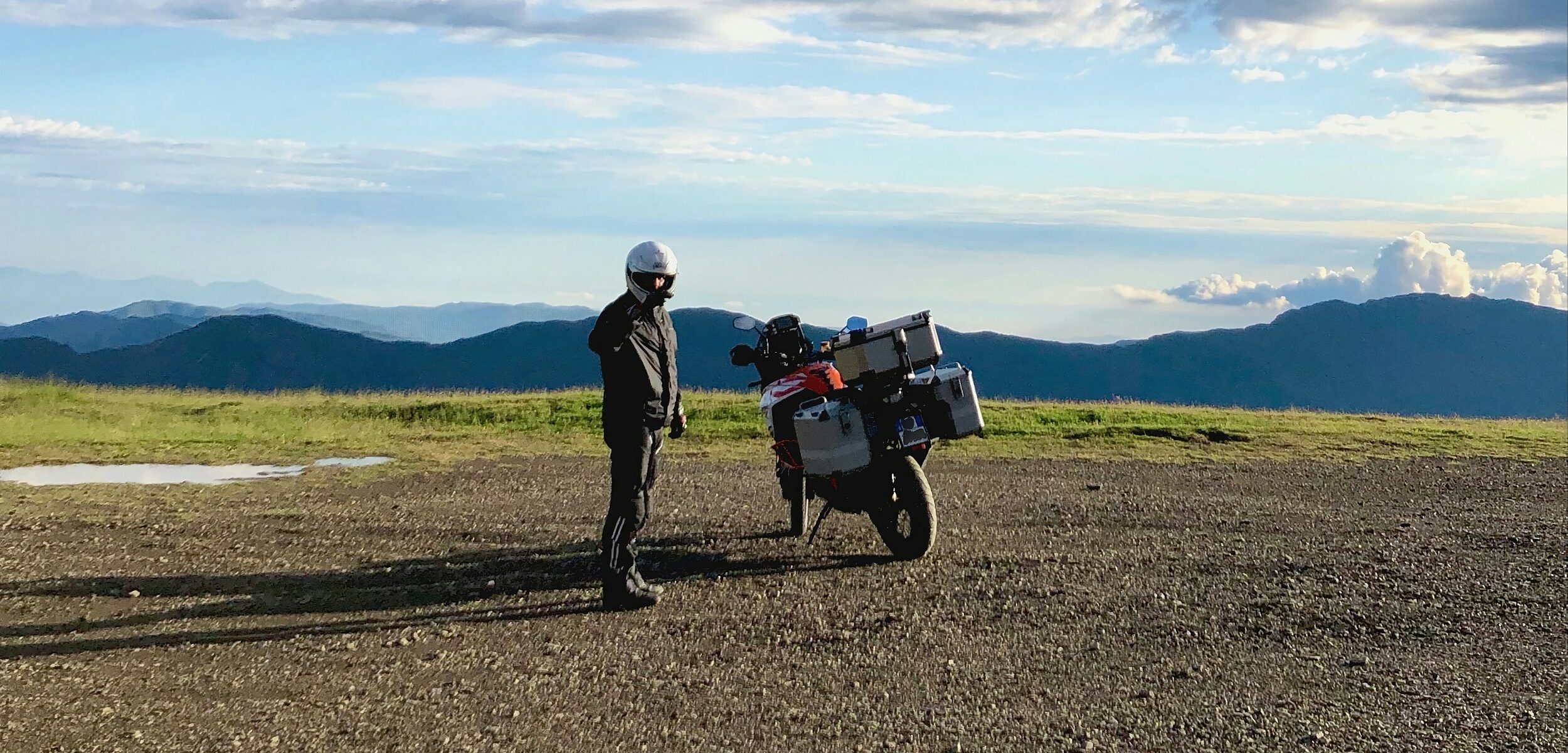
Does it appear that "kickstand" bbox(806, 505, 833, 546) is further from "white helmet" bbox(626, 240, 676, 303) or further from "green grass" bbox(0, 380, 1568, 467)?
"green grass" bbox(0, 380, 1568, 467)

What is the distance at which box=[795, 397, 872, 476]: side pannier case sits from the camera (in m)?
8.67

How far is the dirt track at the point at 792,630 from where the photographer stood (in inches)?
217

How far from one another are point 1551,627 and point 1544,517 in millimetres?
4516

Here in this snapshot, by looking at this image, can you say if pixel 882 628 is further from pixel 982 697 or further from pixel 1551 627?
pixel 1551 627

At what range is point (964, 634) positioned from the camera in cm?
699

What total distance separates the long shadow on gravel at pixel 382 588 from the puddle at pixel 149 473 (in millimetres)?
5689

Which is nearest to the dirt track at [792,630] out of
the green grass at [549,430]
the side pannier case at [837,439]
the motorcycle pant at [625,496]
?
Answer: the motorcycle pant at [625,496]

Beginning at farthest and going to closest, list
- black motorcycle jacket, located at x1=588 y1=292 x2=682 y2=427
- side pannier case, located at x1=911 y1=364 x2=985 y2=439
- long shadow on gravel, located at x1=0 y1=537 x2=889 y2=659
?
side pannier case, located at x1=911 y1=364 x2=985 y2=439
black motorcycle jacket, located at x1=588 y1=292 x2=682 y2=427
long shadow on gravel, located at x1=0 y1=537 x2=889 y2=659

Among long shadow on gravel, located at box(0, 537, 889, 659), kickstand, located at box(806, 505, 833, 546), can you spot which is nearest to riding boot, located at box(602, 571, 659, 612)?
long shadow on gravel, located at box(0, 537, 889, 659)

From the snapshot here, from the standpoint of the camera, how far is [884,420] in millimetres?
8797

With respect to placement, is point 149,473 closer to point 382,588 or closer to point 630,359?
point 382,588

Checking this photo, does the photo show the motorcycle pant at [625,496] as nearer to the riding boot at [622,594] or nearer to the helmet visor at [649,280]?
the riding boot at [622,594]

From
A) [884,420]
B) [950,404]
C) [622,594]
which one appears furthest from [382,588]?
[950,404]

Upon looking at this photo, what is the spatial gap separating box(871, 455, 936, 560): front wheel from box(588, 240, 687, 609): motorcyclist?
6.03 ft
